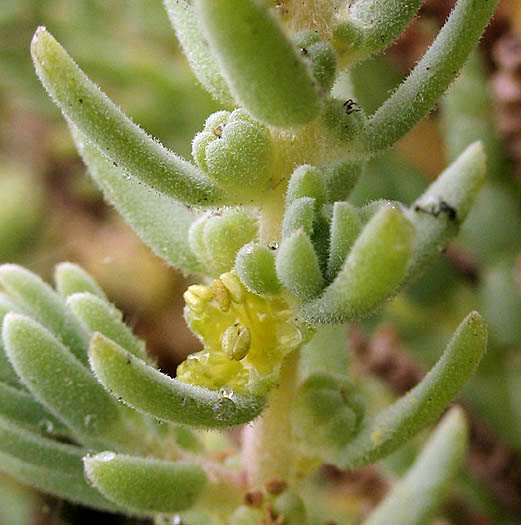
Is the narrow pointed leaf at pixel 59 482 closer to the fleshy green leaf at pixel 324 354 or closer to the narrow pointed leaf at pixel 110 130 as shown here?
the fleshy green leaf at pixel 324 354

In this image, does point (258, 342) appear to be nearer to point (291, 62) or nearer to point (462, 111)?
point (291, 62)

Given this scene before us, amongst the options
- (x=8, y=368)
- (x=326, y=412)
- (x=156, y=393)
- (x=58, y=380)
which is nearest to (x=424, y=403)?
(x=326, y=412)

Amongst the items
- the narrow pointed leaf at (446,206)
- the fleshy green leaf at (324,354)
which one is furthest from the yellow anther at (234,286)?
the fleshy green leaf at (324,354)

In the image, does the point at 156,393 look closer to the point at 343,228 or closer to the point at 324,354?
the point at 343,228

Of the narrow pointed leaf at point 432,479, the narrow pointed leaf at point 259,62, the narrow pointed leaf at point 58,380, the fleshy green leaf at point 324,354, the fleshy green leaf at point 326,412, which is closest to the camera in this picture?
the narrow pointed leaf at point 259,62

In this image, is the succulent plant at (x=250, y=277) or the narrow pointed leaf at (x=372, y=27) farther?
the narrow pointed leaf at (x=372, y=27)
